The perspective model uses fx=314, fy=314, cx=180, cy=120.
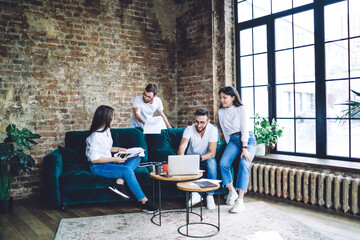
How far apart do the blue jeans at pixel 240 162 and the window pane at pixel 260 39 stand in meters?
1.60

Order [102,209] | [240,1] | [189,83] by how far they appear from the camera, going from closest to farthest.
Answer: [102,209] → [240,1] → [189,83]

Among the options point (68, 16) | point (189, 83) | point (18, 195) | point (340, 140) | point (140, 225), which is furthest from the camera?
point (189, 83)

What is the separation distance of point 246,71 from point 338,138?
1.77 m

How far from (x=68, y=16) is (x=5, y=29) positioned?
0.88 metres

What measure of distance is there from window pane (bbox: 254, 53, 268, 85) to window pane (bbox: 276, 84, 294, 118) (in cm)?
28

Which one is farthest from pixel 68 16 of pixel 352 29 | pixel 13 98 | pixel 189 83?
pixel 352 29

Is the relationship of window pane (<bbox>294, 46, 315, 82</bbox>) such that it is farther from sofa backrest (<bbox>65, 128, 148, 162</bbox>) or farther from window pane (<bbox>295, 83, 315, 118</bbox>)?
sofa backrest (<bbox>65, 128, 148, 162</bbox>)

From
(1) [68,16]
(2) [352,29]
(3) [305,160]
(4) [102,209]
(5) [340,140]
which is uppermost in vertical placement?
(1) [68,16]

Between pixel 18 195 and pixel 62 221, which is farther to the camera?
pixel 18 195

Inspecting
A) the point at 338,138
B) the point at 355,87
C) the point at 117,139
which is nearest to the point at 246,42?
the point at 355,87

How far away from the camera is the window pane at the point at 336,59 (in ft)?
13.0

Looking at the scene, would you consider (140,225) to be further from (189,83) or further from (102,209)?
(189,83)

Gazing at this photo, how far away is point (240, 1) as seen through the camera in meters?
5.15

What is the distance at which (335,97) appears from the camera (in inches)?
161
